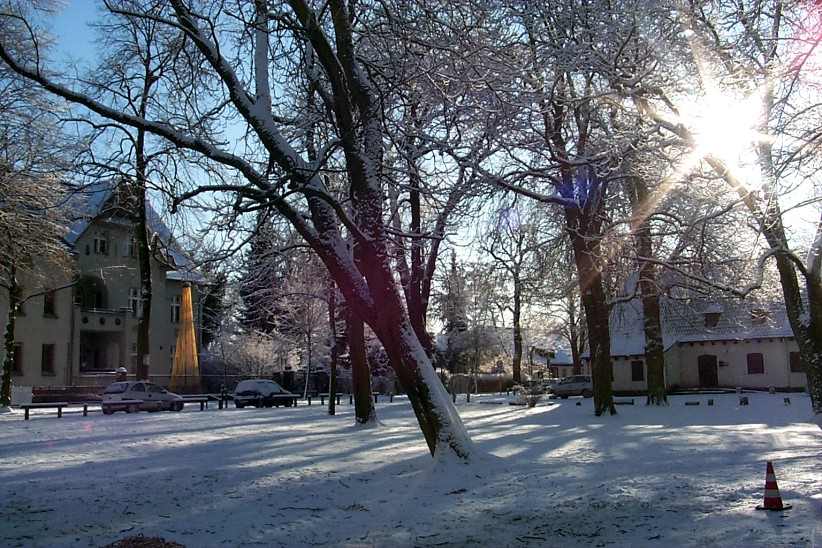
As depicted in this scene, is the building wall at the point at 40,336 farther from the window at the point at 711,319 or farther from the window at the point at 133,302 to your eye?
the window at the point at 711,319

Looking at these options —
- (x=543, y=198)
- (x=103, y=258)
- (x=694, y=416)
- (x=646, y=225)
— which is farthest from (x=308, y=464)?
(x=103, y=258)

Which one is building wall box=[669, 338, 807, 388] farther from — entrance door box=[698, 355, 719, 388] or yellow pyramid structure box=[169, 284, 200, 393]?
yellow pyramid structure box=[169, 284, 200, 393]

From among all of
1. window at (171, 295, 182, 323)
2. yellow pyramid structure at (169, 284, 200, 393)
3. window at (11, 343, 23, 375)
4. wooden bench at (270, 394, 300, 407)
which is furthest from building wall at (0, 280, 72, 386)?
wooden bench at (270, 394, 300, 407)

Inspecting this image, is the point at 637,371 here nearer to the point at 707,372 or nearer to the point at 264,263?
the point at 707,372

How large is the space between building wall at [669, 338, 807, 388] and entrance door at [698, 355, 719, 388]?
237mm

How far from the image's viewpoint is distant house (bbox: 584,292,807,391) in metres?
44.9

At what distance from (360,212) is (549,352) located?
66.6 metres

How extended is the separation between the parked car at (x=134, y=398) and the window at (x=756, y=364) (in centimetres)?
3432

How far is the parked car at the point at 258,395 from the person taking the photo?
37938mm

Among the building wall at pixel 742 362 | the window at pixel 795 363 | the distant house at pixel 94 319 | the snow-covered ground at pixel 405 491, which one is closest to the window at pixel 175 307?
the distant house at pixel 94 319

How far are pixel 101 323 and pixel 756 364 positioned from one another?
4112cm

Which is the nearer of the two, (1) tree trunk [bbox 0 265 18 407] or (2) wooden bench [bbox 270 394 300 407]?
(1) tree trunk [bbox 0 265 18 407]

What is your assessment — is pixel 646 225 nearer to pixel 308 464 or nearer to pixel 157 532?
pixel 308 464

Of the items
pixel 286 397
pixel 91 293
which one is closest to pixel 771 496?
pixel 286 397
